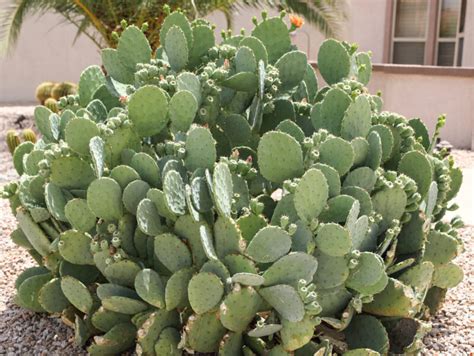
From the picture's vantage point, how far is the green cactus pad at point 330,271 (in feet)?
9.48

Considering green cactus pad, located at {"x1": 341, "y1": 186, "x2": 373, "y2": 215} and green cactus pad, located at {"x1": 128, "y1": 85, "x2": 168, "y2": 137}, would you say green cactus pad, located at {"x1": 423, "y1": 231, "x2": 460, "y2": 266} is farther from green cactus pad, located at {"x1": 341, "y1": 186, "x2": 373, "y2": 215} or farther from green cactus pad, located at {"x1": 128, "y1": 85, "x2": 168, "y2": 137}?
green cactus pad, located at {"x1": 128, "y1": 85, "x2": 168, "y2": 137}

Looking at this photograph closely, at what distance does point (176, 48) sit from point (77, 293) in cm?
136

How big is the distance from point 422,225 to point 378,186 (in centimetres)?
32

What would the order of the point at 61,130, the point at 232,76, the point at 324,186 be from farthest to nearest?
the point at 61,130 → the point at 232,76 → the point at 324,186

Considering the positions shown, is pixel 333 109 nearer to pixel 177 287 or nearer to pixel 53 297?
pixel 177 287

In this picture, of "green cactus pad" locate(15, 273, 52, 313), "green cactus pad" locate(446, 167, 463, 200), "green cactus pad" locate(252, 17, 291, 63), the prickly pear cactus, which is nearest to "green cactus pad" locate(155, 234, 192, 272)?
the prickly pear cactus

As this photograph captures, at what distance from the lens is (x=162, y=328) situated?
298 centimetres

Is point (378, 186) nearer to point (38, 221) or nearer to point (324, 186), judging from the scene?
point (324, 186)

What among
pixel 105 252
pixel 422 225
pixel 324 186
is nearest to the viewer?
pixel 324 186

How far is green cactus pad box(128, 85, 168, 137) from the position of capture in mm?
3201

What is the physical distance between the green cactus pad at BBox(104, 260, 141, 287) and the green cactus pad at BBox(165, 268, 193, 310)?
0.23 metres

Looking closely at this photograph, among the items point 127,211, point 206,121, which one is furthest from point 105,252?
point 206,121

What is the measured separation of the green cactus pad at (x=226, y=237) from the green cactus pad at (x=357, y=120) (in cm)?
82

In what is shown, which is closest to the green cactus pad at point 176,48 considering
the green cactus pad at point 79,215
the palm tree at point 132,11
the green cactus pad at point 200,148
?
the green cactus pad at point 200,148
